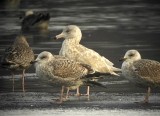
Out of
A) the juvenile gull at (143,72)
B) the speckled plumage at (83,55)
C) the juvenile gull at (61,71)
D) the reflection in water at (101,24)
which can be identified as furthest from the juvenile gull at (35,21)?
the juvenile gull at (143,72)

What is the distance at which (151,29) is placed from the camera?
25922mm

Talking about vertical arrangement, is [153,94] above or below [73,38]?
below

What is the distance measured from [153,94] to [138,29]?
11.2 m

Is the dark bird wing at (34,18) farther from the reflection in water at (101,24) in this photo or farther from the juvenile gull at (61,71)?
the juvenile gull at (61,71)

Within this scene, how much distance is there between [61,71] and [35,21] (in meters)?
14.0

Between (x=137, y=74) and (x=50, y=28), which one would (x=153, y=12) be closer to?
(x=50, y=28)

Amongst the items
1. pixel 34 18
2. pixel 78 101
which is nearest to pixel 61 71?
pixel 78 101

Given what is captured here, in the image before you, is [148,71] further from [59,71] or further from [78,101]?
[59,71]

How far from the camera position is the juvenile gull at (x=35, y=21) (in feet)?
90.3

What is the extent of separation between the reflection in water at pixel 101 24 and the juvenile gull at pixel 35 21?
0.89ft

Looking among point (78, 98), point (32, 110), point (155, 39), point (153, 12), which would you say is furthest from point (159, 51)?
point (153, 12)

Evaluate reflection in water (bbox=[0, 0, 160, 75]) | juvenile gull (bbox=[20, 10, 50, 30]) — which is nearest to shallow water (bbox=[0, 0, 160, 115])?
reflection in water (bbox=[0, 0, 160, 75])

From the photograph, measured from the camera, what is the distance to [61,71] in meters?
14.4

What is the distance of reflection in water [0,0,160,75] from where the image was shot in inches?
868
